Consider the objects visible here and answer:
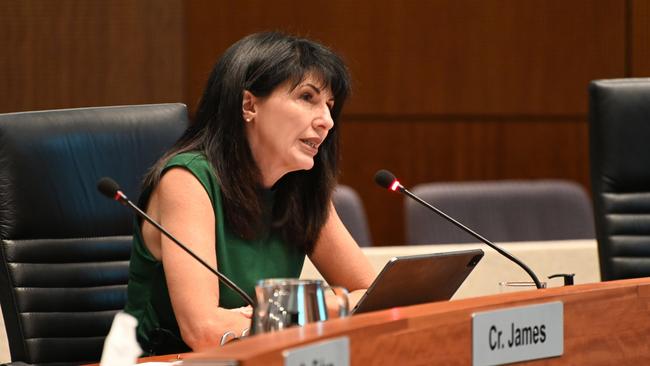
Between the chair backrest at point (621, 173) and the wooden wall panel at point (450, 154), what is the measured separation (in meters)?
2.01

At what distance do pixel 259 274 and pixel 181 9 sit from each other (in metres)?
2.33

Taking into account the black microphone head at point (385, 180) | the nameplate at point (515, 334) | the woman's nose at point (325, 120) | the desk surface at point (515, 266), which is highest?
the woman's nose at point (325, 120)

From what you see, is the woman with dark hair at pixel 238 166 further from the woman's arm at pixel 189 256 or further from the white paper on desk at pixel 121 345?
the white paper on desk at pixel 121 345

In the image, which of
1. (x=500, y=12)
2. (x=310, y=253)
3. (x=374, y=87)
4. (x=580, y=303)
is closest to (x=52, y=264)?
(x=310, y=253)

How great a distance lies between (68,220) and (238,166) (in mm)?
388

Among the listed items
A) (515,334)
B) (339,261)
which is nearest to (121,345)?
(515,334)

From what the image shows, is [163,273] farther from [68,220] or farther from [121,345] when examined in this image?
[121,345]

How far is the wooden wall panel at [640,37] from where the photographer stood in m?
4.92

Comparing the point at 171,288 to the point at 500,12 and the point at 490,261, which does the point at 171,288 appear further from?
the point at 500,12

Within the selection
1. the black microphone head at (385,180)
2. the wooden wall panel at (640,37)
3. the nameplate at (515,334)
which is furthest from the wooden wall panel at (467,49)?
the nameplate at (515,334)

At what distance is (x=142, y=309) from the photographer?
2.34 meters

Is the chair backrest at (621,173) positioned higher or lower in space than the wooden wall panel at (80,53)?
lower

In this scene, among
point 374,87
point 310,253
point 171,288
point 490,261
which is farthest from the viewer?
point 374,87

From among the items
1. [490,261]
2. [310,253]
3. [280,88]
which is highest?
[280,88]
